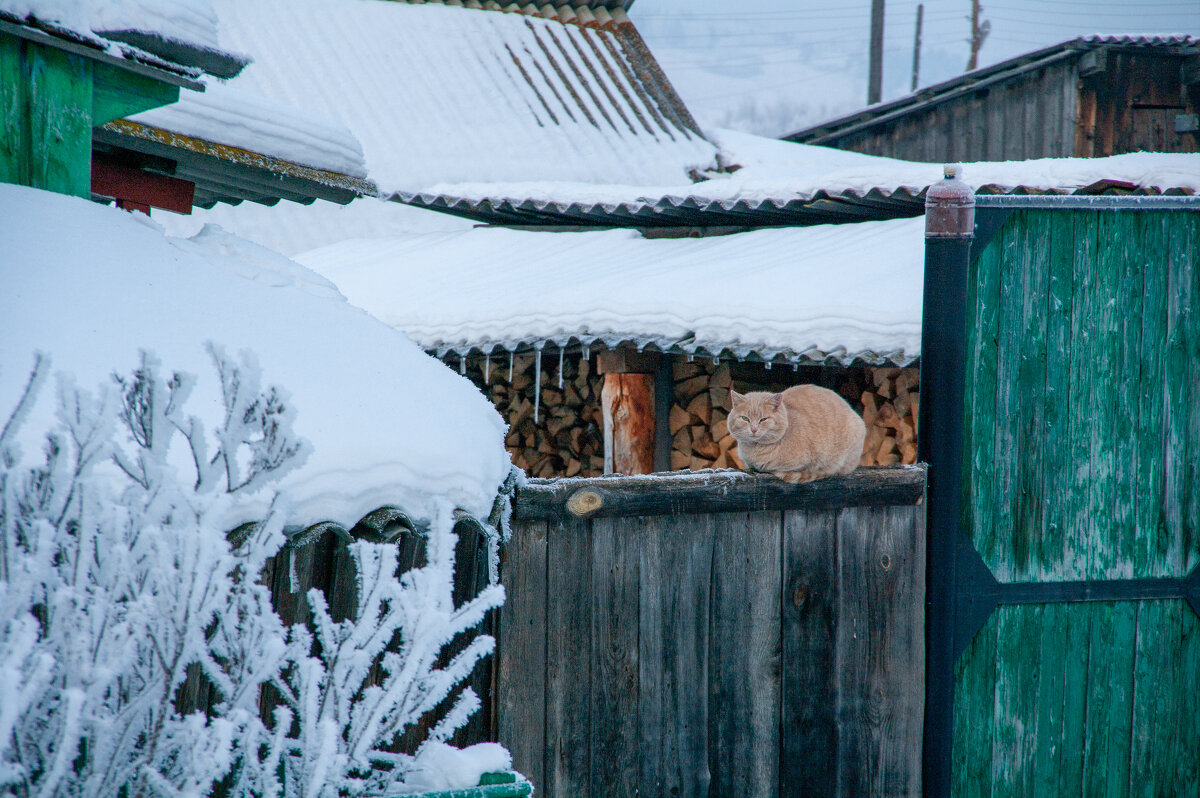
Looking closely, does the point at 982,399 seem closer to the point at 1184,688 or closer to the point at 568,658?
the point at 1184,688

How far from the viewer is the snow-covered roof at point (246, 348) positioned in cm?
251

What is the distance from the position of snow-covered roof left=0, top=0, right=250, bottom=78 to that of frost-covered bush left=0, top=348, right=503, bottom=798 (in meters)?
1.04

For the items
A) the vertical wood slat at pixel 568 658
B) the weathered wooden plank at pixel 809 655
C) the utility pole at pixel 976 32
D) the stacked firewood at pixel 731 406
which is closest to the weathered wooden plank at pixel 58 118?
the vertical wood slat at pixel 568 658

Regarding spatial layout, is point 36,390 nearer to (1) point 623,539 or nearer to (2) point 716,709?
(1) point 623,539

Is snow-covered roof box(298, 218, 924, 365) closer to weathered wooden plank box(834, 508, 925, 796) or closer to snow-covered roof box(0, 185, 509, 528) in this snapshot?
weathered wooden plank box(834, 508, 925, 796)

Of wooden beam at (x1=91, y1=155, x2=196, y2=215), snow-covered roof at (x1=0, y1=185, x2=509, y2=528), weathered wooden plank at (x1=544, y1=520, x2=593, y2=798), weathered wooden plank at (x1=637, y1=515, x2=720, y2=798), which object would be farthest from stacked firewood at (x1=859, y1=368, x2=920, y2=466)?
wooden beam at (x1=91, y1=155, x2=196, y2=215)

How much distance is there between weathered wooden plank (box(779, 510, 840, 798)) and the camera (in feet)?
12.2

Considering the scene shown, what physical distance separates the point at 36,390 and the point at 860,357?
361 centimetres

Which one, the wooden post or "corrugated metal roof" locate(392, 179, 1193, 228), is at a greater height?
"corrugated metal roof" locate(392, 179, 1193, 228)

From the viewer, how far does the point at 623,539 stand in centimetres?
351

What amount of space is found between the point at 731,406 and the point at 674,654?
2412 mm

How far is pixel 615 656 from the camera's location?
137 inches

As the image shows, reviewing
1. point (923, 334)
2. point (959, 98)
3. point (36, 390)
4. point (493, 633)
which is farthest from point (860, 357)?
point (959, 98)

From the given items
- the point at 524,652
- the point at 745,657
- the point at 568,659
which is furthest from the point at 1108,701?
the point at 524,652
